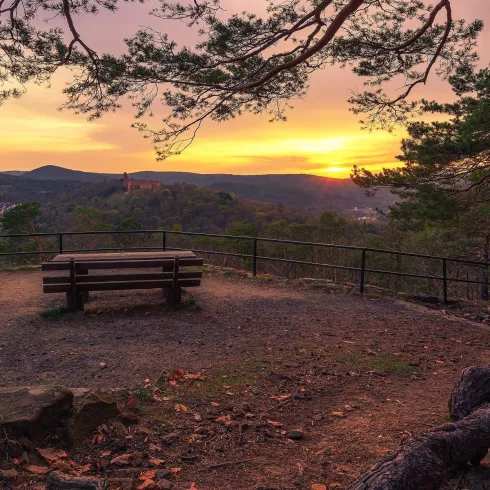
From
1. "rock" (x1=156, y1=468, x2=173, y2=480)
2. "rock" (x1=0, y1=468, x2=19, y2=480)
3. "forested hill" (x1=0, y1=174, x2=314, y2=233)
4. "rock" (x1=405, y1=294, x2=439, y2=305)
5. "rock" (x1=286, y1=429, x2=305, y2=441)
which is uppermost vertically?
"forested hill" (x1=0, y1=174, x2=314, y2=233)

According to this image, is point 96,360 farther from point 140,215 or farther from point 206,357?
point 140,215

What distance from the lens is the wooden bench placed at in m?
Answer: 7.43

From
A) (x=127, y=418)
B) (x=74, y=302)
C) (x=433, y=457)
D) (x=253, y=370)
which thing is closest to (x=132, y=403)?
(x=127, y=418)

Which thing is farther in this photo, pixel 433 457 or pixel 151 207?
pixel 151 207

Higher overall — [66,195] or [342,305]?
[66,195]

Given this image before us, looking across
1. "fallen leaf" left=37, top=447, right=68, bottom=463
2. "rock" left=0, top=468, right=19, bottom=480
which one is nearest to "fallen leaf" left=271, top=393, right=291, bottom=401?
"fallen leaf" left=37, top=447, right=68, bottom=463

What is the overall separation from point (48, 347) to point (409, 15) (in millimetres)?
7787

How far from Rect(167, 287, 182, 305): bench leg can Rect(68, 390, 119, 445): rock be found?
4.03 meters

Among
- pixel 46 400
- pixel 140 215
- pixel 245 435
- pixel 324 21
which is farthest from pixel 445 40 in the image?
pixel 140 215

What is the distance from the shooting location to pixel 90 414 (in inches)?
149

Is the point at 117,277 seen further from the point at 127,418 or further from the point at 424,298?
the point at 424,298

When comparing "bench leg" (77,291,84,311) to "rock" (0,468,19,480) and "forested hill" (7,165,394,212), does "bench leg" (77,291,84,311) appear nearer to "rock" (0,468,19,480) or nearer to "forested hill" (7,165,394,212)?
"rock" (0,468,19,480)

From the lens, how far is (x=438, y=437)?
2.67m

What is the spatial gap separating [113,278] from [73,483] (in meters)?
5.18
